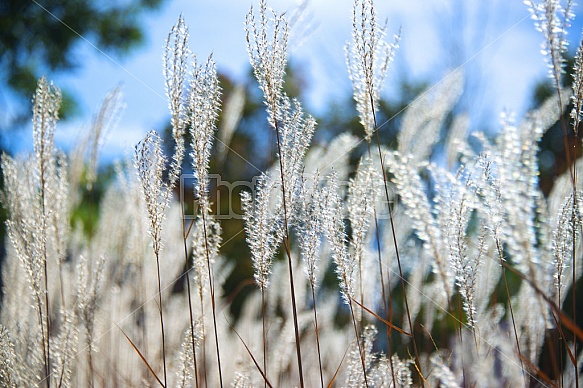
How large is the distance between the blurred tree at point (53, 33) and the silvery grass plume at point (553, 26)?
24.9 ft

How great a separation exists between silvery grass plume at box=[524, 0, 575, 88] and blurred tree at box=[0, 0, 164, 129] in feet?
24.9

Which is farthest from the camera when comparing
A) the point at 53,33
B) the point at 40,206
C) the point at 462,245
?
the point at 53,33

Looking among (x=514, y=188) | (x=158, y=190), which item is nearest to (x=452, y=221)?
(x=514, y=188)

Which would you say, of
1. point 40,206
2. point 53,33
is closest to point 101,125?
point 40,206

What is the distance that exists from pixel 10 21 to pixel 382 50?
7574mm

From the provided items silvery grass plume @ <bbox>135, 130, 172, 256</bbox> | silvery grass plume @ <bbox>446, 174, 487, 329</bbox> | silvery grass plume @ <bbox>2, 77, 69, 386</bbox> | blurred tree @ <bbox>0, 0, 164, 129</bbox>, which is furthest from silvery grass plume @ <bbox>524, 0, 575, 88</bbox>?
blurred tree @ <bbox>0, 0, 164, 129</bbox>

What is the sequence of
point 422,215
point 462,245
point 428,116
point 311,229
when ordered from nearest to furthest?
1. point 422,215
2. point 462,245
3. point 311,229
4. point 428,116

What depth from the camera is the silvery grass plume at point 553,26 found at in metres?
1.07

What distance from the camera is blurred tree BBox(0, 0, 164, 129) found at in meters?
7.74

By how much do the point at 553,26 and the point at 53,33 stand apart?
831cm

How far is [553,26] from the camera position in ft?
3.53

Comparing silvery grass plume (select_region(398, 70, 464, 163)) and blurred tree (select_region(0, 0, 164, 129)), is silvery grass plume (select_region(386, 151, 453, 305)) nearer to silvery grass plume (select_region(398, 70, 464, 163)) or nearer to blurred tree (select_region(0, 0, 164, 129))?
silvery grass plume (select_region(398, 70, 464, 163))

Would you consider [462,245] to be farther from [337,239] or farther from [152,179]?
[152,179]

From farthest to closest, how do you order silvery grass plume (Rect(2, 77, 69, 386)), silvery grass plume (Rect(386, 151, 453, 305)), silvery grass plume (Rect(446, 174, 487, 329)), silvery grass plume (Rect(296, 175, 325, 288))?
silvery grass plume (Rect(2, 77, 69, 386)), silvery grass plume (Rect(296, 175, 325, 288)), silvery grass plume (Rect(446, 174, 487, 329)), silvery grass plume (Rect(386, 151, 453, 305))
